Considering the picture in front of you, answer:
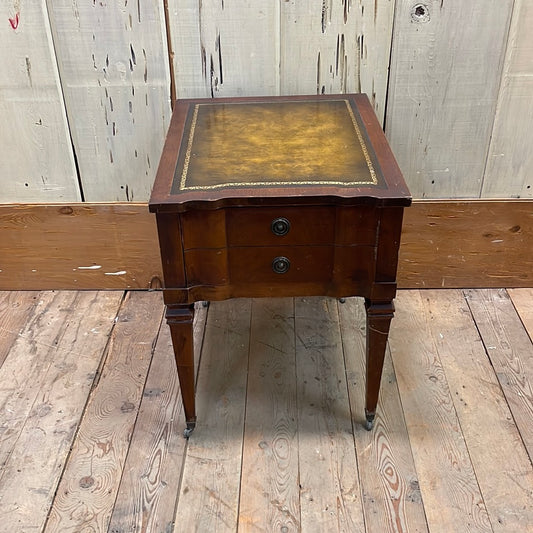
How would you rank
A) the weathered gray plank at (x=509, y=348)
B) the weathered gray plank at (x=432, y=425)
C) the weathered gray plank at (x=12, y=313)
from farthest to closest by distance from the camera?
the weathered gray plank at (x=12, y=313) → the weathered gray plank at (x=509, y=348) → the weathered gray plank at (x=432, y=425)

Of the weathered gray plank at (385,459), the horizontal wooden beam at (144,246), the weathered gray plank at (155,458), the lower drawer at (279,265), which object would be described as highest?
the lower drawer at (279,265)

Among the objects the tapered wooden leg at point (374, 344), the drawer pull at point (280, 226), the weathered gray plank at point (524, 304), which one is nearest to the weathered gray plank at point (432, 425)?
the tapered wooden leg at point (374, 344)

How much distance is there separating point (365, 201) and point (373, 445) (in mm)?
604

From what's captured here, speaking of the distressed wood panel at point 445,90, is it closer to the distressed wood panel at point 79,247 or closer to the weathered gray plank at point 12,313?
the distressed wood panel at point 79,247

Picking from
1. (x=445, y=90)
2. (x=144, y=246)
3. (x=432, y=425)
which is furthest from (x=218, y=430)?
(x=445, y=90)

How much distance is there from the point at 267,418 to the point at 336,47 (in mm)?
952

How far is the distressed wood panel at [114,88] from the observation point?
1.62m

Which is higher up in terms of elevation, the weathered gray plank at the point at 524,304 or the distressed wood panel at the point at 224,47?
the distressed wood panel at the point at 224,47

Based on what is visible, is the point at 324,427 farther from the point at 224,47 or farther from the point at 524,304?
the point at 224,47

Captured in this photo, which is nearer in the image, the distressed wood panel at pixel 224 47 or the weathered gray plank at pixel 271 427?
the weathered gray plank at pixel 271 427

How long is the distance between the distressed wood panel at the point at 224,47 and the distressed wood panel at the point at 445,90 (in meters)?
0.32

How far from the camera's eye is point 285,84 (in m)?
1.70

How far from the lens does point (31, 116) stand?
175 cm

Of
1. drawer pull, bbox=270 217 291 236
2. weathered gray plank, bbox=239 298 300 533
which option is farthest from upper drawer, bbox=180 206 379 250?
weathered gray plank, bbox=239 298 300 533
